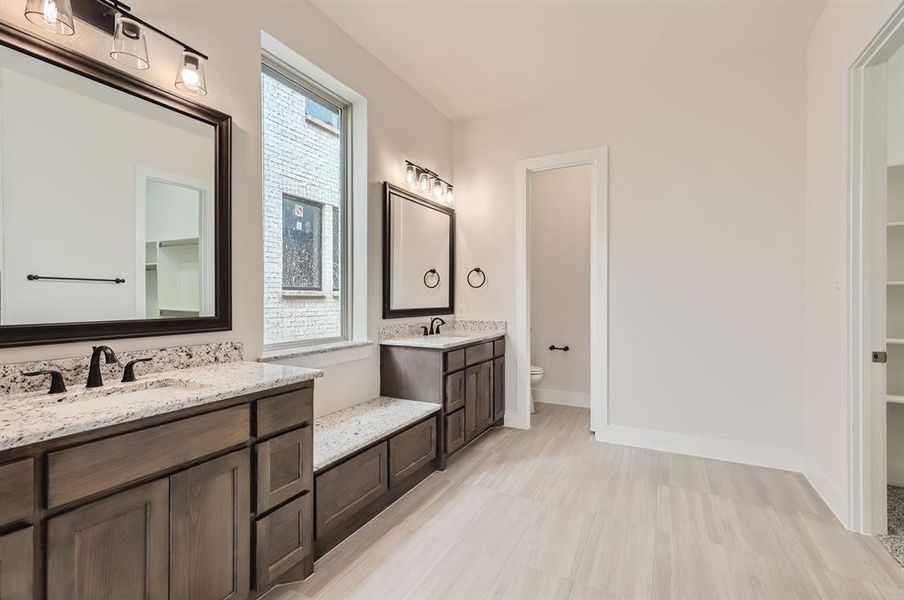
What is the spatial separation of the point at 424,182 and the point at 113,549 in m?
2.98

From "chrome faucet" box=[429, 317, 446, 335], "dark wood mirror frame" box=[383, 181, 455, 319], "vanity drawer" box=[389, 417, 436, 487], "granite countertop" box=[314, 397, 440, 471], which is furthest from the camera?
"chrome faucet" box=[429, 317, 446, 335]

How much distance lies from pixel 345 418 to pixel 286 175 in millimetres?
1510

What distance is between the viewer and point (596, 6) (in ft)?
8.10

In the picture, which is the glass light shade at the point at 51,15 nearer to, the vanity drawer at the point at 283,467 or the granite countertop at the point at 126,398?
the granite countertop at the point at 126,398

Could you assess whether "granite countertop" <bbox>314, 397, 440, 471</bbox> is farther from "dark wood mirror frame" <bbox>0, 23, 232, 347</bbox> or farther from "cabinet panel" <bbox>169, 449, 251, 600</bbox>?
"dark wood mirror frame" <bbox>0, 23, 232, 347</bbox>

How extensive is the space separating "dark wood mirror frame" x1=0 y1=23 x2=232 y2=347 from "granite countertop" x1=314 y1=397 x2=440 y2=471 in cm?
75

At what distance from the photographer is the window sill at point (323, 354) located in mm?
2281

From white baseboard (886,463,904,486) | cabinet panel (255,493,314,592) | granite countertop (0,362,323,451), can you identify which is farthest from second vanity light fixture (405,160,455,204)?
white baseboard (886,463,904,486)

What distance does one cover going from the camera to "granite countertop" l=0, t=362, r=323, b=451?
1.03 m

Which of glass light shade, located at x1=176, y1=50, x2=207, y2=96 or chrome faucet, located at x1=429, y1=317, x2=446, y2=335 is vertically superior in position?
glass light shade, located at x1=176, y1=50, x2=207, y2=96

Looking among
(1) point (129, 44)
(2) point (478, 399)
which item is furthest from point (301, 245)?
(2) point (478, 399)

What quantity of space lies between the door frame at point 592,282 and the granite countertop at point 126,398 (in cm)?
232

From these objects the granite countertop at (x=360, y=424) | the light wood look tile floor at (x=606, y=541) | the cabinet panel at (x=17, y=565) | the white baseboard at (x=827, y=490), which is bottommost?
the light wood look tile floor at (x=606, y=541)

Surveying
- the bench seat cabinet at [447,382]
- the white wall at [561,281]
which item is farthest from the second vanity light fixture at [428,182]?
the bench seat cabinet at [447,382]
